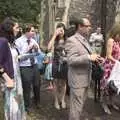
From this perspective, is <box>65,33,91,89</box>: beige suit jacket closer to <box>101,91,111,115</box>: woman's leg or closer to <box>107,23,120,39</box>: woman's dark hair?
<box>107,23,120,39</box>: woman's dark hair

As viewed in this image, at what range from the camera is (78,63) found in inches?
292

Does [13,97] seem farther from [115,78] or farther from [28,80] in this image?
[115,78]

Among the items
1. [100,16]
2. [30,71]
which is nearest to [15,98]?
[30,71]

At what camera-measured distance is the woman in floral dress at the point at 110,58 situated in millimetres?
9047

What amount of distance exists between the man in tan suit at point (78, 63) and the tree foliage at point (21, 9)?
2216 cm

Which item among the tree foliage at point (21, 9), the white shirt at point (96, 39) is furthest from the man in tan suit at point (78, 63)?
the tree foliage at point (21, 9)

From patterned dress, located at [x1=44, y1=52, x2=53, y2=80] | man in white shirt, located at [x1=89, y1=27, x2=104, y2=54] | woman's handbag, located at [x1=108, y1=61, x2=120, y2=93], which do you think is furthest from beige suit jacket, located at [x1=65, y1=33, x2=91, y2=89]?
man in white shirt, located at [x1=89, y1=27, x2=104, y2=54]

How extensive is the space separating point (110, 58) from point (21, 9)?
23.6m

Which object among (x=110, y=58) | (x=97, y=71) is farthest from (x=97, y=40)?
(x=110, y=58)

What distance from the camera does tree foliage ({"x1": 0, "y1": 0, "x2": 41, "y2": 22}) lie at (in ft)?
100

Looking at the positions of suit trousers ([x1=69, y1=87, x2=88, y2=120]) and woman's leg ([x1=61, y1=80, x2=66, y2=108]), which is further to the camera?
woman's leg ([x1=61, y1=80, x2=66, y2=108])

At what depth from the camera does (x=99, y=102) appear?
34.6ft

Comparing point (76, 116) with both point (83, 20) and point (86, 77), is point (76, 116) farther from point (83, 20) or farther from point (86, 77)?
point (83, 20)

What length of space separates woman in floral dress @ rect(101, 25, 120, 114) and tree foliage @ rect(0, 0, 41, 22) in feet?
66.2
